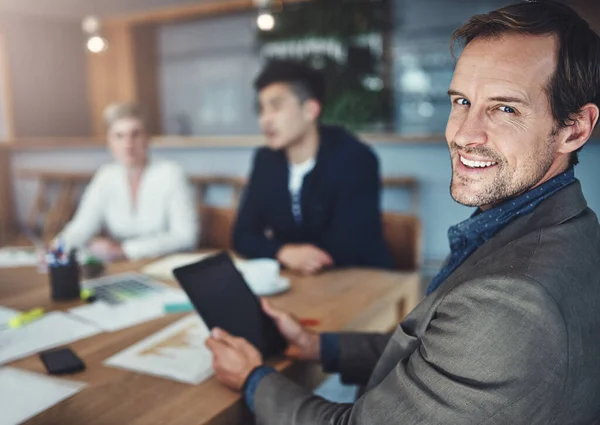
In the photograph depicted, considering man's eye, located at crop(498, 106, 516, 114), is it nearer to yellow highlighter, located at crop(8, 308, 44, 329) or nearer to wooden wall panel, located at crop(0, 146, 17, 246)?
yellow highlighter, located at crop(8, 308, 44, 329)

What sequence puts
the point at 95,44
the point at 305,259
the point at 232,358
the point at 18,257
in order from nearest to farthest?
the point at 232,358, the point at 305,259, the point at 18,257, the point at 95,44

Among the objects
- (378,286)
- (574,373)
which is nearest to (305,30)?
(378,286)

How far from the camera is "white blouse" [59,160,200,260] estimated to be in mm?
2314

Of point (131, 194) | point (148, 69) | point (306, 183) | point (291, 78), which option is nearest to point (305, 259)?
point (306, 183)

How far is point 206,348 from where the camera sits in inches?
44.0

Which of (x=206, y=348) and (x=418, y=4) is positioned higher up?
(x=418, y=4)

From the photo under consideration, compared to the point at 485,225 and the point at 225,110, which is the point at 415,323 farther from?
the point at 225,110

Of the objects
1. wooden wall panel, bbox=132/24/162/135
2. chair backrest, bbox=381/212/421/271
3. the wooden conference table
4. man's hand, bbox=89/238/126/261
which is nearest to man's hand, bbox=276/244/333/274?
the wooden conference table

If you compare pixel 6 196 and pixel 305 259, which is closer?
pixel 305 259

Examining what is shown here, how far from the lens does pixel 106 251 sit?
78.0 inches

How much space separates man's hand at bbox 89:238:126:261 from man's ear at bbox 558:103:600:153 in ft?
5.20

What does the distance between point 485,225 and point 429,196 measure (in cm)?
308

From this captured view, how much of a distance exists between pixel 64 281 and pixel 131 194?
45.3 inches

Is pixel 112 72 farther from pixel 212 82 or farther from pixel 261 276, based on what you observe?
pixel 261 276
